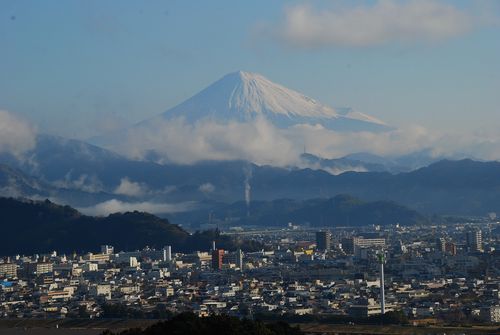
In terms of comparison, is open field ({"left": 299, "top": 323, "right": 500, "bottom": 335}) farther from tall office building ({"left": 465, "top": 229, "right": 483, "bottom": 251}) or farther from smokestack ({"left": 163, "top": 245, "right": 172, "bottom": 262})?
tall office building ({"left": 465, "top": 229, "right": 483, "bottom": 251})

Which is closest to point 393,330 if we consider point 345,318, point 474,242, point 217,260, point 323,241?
point 345,318

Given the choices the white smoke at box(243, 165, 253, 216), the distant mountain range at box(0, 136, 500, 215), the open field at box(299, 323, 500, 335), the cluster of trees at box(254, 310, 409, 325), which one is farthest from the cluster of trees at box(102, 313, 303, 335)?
the white smoke at box(243, 165, 253, 216)

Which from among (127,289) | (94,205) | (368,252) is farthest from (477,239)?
(94,205)

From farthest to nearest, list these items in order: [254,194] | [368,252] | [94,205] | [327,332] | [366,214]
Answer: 1. [254,194]
2. [94,205]
3. [366,214]
4. [368,252]
5. [327,332]

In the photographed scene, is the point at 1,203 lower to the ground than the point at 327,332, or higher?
higher

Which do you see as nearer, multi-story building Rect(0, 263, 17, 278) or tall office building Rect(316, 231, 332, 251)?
multi-story building Rect(0, 263, 17, 278)

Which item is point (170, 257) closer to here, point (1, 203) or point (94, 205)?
point (1, 203)

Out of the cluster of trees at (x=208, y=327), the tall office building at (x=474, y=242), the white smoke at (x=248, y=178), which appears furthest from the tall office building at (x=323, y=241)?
the white smoke at (x=248, y=178)

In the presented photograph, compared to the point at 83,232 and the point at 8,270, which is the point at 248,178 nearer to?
the point at 83,232
